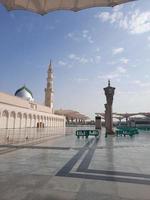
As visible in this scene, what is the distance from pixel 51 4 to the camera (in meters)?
6.69

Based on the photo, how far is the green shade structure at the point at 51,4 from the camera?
6344 millimetres

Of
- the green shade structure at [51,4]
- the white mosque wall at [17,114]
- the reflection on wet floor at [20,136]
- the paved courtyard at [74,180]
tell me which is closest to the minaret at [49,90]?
the white mosque wall at [17,114]

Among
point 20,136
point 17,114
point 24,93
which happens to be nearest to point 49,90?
point 24,93

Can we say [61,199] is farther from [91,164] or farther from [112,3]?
[112,3]

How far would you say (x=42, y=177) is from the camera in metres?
6.20

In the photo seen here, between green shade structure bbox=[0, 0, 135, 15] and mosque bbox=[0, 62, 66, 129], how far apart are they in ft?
97.3

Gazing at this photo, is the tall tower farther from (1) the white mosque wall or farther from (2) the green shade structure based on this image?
(2) the green shade structure

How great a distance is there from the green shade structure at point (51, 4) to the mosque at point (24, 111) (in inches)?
1167

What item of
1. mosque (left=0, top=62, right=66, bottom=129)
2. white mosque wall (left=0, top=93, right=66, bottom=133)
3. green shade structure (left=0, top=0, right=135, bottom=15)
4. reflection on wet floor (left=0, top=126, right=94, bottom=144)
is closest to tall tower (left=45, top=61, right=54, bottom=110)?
mosque (left=0, top=62, right=66, bottom=129)

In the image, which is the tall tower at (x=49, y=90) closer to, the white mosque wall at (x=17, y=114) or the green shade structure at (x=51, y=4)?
the white mosque wall at (x=17, y=114)

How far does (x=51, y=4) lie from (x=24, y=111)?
128 ft

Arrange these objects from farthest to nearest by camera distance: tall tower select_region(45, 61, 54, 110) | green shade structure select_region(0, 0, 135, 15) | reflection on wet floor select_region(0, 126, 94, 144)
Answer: tall tower select_region(45, 61, 54, 110) → reflection on wet floor select_region(0, 126, 94, 144) → green shade structure select_region(0, 0, 135, 15)

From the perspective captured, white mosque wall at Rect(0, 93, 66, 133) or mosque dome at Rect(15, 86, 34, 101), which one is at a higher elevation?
mosque dome at Rect(15, 86, 34, 101)

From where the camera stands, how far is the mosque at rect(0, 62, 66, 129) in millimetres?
36594
